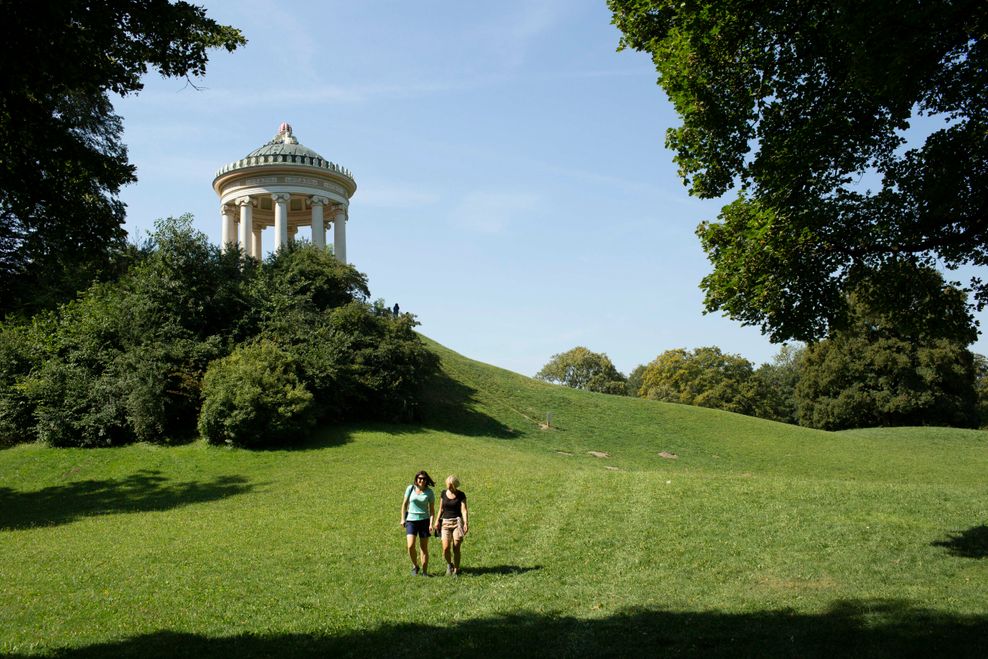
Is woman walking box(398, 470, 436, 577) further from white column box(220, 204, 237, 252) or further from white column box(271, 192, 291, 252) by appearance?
white column box(220, 204, 237, 252)

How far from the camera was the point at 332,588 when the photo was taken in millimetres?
11906

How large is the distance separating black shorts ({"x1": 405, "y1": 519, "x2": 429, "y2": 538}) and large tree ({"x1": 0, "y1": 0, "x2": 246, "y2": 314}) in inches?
250

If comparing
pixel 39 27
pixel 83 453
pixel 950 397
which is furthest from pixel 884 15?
pixel 950 397

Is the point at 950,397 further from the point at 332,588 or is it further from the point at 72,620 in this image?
the point at 72,620

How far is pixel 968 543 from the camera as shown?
46.3 ft

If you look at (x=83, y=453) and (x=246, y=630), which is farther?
(x=83, y=453)

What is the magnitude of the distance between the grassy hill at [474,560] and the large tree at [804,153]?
457 centimetres

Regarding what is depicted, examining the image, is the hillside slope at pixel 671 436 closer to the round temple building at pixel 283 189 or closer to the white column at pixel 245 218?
the round temple building at pixel 283 189

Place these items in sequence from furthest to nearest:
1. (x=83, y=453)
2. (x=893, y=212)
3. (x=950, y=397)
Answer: (x=950, y=397), (x=83, y=453), (x=893, y=212)

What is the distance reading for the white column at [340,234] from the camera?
46.6 m

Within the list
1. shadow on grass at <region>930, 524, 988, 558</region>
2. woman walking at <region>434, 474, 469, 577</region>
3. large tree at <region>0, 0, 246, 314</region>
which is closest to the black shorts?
woman walking at <region>434, 474, 469, 577</region>

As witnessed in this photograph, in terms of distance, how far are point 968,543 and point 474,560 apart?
929 centimetres

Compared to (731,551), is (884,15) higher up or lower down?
higher up

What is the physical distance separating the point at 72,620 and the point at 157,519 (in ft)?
26.2
